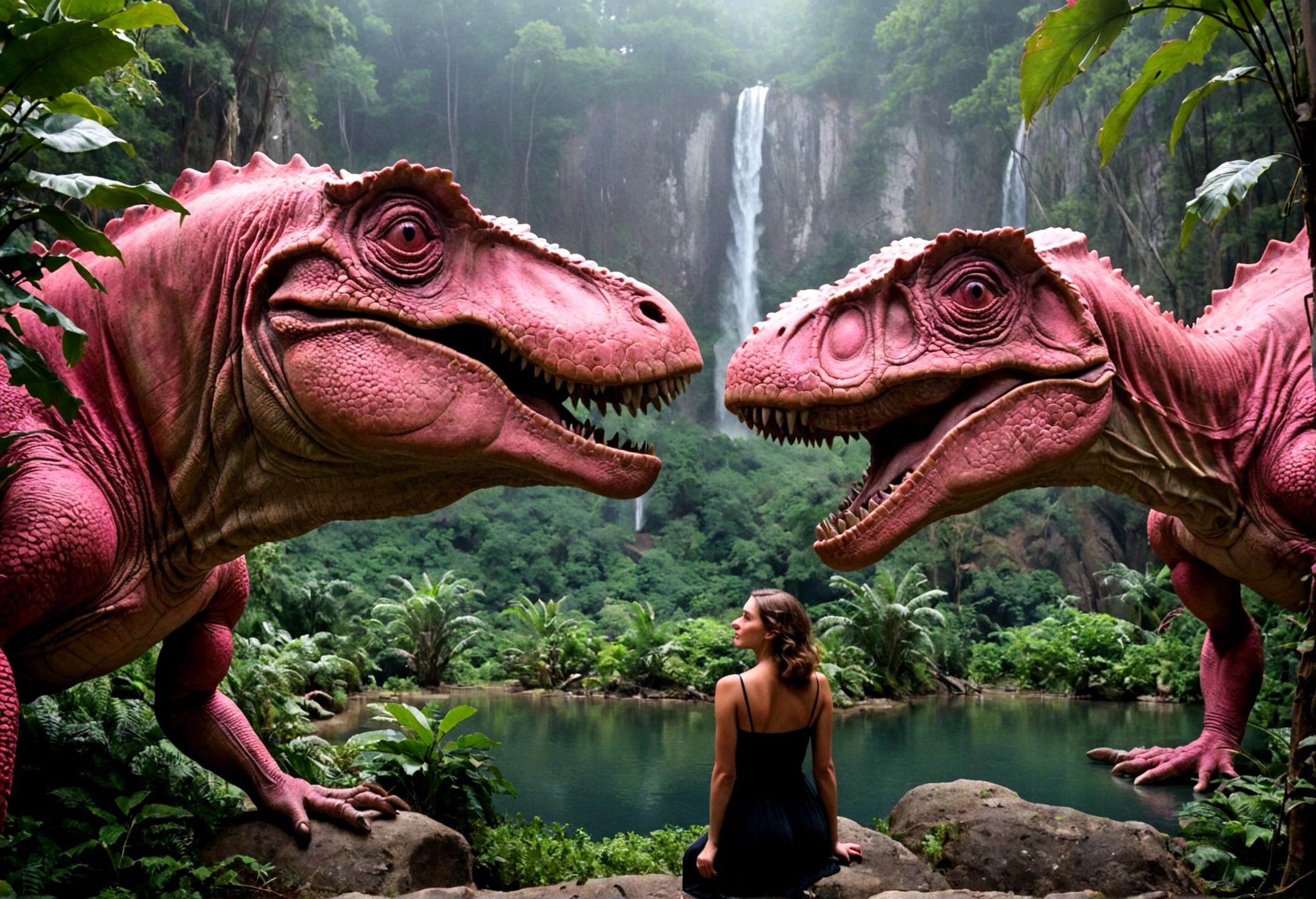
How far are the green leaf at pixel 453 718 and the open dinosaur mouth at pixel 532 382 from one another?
2148 millimetres

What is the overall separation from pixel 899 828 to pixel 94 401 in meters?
3.34

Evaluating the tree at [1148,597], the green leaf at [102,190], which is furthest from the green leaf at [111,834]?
the tree at [1148,597]

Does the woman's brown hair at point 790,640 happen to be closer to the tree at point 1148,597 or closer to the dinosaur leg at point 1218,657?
the dinosaur leg at point 1218,657

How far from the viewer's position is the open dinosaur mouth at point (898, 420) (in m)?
3.34

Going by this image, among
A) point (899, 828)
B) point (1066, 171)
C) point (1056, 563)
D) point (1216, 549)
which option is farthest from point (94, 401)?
point (1066, 171)

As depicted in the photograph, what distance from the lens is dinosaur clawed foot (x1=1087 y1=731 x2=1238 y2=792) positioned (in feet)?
14.5

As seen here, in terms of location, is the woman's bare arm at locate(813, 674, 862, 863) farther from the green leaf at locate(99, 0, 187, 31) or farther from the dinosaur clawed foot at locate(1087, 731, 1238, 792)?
the green leaf at locate(99, 0, 187, 31)

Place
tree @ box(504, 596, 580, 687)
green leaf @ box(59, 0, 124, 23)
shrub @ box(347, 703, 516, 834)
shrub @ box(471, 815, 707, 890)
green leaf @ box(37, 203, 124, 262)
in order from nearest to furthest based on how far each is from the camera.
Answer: green leaf @ box(37, 203, 124, 262), green leaf @ box(59, 0, 124, 23), shrub @ box(471, 815, 707, 890), shrub @ box(347, 703, 516, 834), tree @ box(504, 596, 580, 687)

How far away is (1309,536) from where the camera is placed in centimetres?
382

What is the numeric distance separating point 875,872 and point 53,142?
3.39 m

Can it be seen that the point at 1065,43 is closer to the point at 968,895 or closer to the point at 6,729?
the point at 968,895

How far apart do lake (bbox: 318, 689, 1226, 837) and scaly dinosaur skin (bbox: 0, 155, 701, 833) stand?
2289 millimetres

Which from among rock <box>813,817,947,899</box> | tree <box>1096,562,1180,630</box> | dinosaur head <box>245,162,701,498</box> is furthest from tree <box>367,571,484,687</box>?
dinosaur head <box>245,162,701,498</box>

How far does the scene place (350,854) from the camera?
3.67m
